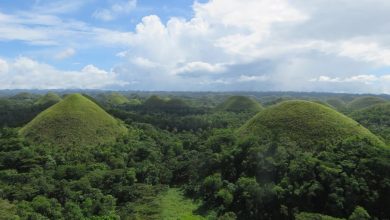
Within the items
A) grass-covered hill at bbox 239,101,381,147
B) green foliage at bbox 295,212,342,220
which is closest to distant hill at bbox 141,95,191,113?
grass-covered hill at bbox 239,101,381,147

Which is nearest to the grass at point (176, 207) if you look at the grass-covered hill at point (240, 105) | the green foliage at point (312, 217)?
the green foliage at point (312, 217)

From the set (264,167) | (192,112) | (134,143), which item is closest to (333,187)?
(264,167)

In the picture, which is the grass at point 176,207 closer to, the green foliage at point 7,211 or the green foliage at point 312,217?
the green foliage at point 312,217

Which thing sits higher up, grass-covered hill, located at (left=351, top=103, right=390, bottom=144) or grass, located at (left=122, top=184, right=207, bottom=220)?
grass-covered hill, located at (left=351, top=103, right=390, bottom=144)

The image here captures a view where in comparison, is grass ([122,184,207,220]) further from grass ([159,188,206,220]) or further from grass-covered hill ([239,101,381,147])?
grass-covered hill ([239,101,381,147])

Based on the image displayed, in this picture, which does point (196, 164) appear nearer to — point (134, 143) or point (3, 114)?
point (134, 143)

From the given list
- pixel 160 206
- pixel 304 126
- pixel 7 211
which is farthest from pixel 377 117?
pixel 7 211
